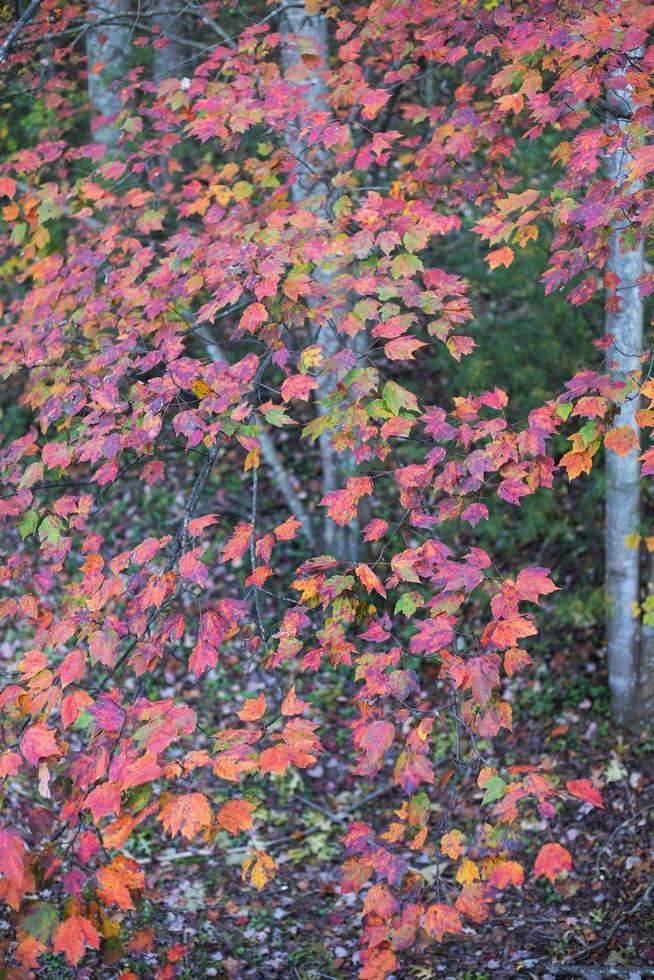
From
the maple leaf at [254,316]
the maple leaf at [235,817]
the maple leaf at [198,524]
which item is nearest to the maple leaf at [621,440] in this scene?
the maple leaf at [254,316]

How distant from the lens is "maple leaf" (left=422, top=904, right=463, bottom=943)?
2.98 meters

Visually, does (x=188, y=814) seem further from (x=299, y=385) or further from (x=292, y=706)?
(x=299, y=385)

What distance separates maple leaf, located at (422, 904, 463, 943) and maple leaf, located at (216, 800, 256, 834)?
2.47ft

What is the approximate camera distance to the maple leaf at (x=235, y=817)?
2.78 metres

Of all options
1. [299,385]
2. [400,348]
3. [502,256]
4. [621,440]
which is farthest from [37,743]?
[502,256]

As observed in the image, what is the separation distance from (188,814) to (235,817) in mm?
244

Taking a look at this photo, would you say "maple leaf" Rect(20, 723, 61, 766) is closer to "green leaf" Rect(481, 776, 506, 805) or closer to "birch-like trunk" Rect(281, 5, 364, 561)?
"green leaf" Rect(481, 776, 506, 805)

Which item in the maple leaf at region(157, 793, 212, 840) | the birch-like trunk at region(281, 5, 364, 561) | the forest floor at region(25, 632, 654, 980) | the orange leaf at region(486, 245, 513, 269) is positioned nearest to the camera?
the maple leaf at region(157, 793, 212, 840)

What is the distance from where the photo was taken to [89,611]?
3.25 meters

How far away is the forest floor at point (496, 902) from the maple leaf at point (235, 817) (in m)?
1.29

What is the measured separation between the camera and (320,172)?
5.62 metres

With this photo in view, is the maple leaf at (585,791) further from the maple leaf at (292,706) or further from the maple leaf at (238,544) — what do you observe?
the maple leaf at (238,544)

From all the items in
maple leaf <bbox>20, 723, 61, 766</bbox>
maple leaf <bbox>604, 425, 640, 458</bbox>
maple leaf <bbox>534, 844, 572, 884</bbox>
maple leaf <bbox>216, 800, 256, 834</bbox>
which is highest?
maple leaf <bbox>20, 723, 61, 766</bbox>

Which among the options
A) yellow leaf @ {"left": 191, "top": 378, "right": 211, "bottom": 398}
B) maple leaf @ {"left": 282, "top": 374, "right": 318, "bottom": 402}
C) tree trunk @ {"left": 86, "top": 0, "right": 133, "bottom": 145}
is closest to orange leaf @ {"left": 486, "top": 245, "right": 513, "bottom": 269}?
maple leaf @ {"left": 282, "top": 374, "right": 318, "bottom": 402}
